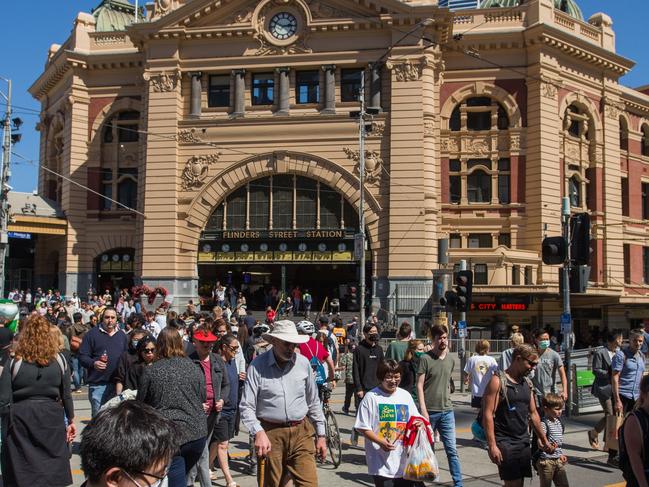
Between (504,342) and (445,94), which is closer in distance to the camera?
(504,342)

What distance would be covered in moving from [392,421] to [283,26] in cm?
3289

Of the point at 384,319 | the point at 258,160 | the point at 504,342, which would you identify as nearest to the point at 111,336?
the point at 504,342

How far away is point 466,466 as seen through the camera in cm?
1093

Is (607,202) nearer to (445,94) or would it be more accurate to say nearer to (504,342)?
(445,94)

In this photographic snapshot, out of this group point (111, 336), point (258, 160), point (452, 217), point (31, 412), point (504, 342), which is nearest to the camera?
point (31, 412)

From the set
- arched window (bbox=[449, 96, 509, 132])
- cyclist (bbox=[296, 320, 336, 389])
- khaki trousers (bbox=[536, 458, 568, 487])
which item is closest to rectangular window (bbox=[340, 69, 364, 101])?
arched window (bbox=[449, 96, 509, 132])

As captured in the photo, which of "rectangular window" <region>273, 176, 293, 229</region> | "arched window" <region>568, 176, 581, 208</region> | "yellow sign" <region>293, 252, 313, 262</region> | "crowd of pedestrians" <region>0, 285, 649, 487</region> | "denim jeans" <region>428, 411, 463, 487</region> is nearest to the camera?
"crowd of pedestrians" <region>0, 285, 649, 487</region>

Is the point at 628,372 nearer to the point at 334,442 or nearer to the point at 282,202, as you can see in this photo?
the point at 334,442

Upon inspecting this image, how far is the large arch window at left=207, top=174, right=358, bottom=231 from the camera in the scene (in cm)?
3678

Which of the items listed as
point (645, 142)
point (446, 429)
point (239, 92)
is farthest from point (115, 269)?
point (446, 429)

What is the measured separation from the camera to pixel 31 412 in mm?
6625

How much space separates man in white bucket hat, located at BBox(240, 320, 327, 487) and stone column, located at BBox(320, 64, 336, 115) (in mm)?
30221

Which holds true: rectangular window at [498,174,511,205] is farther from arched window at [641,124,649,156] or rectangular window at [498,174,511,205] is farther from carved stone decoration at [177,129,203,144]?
carved stone decoration at [177,129,203,144]

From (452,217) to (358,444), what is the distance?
28.4 meters
